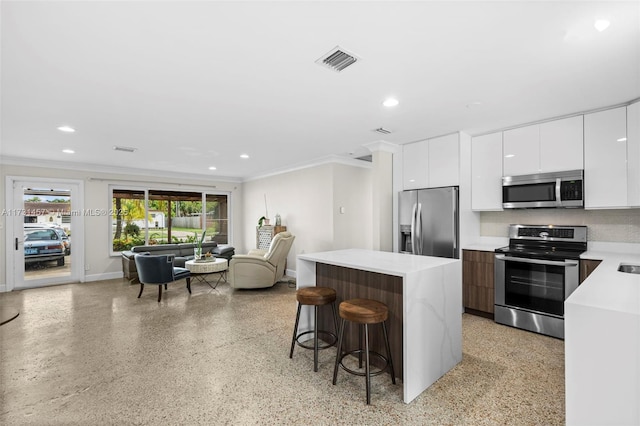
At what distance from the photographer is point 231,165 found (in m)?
6.59

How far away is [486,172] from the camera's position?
4.15 meters

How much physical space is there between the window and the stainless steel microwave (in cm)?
677

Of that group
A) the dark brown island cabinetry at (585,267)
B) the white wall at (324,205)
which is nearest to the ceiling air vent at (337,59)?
the dark brown island cabinetry at (585,267)

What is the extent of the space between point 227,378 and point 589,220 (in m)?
4.33

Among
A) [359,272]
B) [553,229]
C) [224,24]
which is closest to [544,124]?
[553,229]

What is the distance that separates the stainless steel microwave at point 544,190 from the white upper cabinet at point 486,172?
124mm

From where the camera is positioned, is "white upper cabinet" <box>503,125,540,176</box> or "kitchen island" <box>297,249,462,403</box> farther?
"white upper cabinet" <box>503,125,540,176</box>

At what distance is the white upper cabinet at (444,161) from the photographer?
4.17m

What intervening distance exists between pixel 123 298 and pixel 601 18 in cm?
642

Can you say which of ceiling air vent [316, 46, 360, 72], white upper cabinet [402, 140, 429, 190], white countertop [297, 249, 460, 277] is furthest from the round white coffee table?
ceiling air vent [316, 46, 360, 72]

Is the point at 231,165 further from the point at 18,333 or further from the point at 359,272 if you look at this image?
the point at 359,272

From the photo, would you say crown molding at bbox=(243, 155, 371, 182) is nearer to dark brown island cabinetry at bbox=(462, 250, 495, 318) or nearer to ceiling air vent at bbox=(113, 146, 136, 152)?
dark brown island cabinetry at bbox=(462, 250, 495, 318)

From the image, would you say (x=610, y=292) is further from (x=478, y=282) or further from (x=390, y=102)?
(x=478, y=282)

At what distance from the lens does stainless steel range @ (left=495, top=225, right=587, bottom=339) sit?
3.27 m
